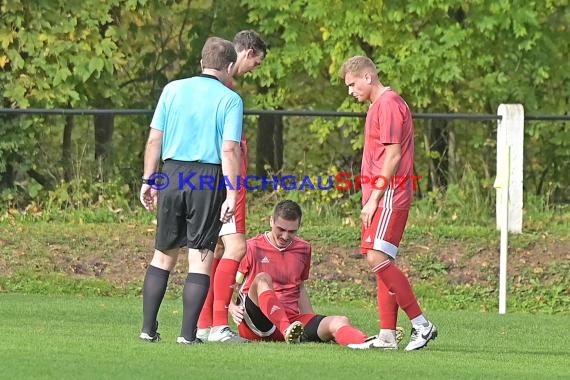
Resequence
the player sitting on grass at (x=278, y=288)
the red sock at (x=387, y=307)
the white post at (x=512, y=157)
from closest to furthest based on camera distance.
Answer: the red sock at (x=387, y=307) → the player sitting on grass at (x=278, y=288) → the white post at (x=512, y=157)

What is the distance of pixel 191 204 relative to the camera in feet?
29.7

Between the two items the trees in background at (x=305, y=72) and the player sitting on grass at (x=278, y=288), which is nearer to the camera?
the player sitting on grass at (x=278, y=288)

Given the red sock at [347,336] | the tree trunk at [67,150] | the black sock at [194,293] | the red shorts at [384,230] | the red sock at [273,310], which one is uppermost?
the tree trunk at [67,150]

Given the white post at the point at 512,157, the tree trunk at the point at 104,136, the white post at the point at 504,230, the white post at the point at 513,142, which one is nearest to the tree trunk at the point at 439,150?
the white post at the point at 512,157

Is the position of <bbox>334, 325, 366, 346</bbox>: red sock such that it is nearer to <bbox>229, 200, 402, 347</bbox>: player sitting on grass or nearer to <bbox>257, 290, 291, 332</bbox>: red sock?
<bbox>229, 200, 402, 347</bbox>: player sitting on grass

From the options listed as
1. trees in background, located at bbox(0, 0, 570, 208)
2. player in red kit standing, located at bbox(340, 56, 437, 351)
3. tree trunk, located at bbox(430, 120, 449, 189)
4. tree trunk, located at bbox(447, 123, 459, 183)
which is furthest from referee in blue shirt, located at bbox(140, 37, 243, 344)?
tree trunk, located at bbox(447, 123, 459, 183)

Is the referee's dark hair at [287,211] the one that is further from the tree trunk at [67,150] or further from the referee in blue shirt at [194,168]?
the tree trunk at [67,150]

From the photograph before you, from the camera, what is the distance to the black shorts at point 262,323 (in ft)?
33.6

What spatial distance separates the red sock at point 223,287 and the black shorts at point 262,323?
20 cm

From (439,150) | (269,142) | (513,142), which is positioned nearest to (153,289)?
(513,142)

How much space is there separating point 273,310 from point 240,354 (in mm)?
1258

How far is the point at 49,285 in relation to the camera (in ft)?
48.1

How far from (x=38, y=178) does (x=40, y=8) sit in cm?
239

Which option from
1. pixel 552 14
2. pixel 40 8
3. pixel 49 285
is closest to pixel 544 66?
pixel 552 14
